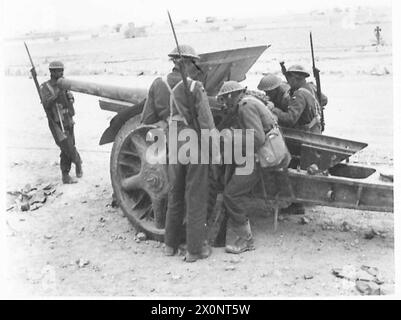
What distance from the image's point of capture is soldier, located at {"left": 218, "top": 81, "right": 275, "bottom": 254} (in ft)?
18.6

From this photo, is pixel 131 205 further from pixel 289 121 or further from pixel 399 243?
pixel 399 243

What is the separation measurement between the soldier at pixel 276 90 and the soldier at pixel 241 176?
3.01 feet

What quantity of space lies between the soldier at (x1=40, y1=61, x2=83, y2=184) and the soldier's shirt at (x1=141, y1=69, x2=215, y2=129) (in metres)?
2.52

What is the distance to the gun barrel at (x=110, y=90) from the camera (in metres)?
6.88

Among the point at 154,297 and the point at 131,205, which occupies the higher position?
the point at 131,205

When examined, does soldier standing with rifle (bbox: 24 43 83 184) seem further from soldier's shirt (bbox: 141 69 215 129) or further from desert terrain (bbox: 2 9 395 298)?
soldier's shirt (bbox: 141 69 215 129)

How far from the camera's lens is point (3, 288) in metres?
5.38

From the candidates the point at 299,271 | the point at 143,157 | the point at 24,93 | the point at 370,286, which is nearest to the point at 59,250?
the point at 143,157

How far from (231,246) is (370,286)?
4.87 feet

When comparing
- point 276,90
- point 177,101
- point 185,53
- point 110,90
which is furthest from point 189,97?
point 110,90

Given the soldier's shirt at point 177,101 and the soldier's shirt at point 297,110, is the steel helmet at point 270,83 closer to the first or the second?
the soldier's shirt at point 297,110

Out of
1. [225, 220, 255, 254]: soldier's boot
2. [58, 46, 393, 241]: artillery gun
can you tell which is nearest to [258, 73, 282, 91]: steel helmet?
[58, 46, 393, 241]: artillery gun
